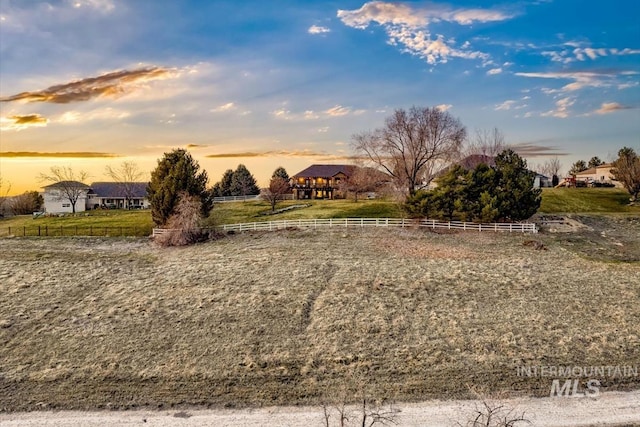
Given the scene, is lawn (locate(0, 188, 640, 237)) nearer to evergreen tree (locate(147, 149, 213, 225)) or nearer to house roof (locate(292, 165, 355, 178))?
evergreen tree (locate(147, 149, 213, 225))

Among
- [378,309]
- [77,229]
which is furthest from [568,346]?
[77,229]

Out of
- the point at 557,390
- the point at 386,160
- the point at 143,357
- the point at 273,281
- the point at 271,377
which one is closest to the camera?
the point at 557,390

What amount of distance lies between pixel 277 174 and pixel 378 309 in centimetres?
5662

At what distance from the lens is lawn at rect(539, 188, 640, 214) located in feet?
170

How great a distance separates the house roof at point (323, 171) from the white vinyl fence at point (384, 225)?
29.3 meters

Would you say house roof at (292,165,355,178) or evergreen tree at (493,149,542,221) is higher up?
house roof at (292,165,355,178)

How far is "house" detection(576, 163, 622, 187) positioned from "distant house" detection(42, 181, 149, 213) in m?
75.6

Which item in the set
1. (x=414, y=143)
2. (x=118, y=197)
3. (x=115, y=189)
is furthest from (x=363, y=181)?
(x=115, y=189)

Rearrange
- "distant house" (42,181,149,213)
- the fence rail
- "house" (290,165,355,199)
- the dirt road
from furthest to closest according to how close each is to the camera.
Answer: "house" (290,165,355,199)
"distant house" (42,181,149,213)
the fence rail
the dirt road

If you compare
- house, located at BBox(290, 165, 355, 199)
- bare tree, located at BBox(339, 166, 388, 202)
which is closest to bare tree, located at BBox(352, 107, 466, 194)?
bare tree, located at BBox(339, 166, 388, 202)

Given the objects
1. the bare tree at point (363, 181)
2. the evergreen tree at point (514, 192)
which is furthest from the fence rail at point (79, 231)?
the evergreen tree at point (514, 192)

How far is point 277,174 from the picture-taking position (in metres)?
73.7

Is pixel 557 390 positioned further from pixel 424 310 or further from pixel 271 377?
pixel 271 377

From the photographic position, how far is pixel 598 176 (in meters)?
77.6
